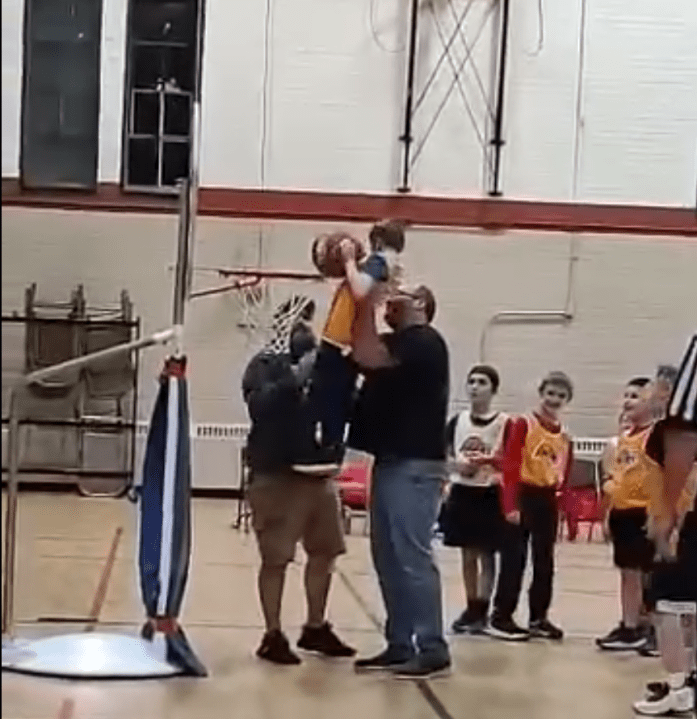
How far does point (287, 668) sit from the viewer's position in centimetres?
688

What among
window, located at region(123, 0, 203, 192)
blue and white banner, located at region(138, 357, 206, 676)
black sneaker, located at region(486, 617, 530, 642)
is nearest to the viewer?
blue and white banner, located at region(138, 357, 206, 676)

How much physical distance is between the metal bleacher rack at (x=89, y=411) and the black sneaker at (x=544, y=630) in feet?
20.9

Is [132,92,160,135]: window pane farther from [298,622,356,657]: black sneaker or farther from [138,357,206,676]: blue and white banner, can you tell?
[138,357,206,676]: blue and white banner

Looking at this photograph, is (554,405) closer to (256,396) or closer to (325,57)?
Result: (256,396)

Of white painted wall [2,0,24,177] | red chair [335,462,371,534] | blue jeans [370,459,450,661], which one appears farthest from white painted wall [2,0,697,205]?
white painted wall [2,0,24,177]

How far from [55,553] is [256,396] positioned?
3561 millimetres

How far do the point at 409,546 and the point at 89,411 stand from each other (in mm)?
7664

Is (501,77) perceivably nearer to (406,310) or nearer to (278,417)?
(406,310)

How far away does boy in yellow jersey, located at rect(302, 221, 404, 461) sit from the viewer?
268 inches

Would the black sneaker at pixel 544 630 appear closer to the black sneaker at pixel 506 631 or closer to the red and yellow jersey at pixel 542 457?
the black sneaker at pixel 506 631

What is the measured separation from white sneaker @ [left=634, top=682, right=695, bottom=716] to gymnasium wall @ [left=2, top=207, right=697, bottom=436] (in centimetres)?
804

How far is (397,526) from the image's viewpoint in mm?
6766

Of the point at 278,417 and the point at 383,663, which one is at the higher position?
the point at 278,417

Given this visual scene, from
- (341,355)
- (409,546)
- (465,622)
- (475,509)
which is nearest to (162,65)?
(475,509)
